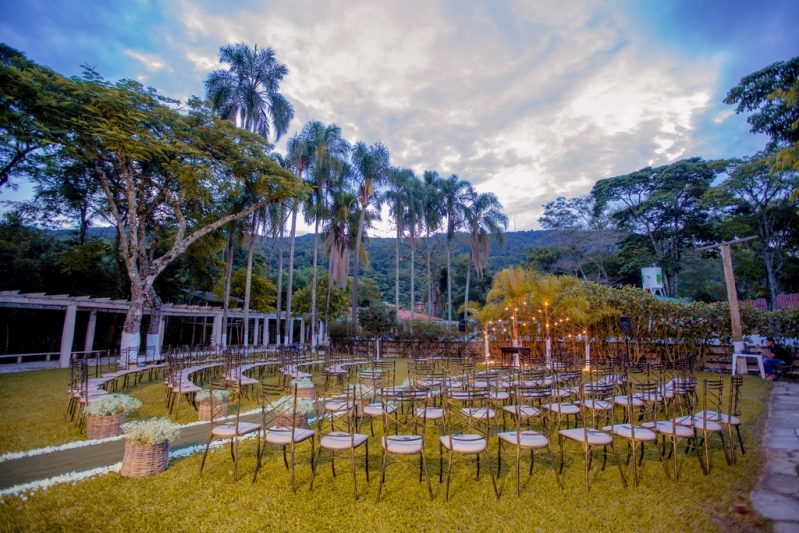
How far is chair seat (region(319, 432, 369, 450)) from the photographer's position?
12.0ft

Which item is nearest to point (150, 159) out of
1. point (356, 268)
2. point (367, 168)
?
point (356, 268)

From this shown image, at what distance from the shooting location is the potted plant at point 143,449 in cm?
397

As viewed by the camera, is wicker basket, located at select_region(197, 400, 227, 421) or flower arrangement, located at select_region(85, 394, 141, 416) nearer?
flower arrangement, located at select_region(85, 394, 141, 416)

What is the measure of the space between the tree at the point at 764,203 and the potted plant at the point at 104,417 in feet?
87.1

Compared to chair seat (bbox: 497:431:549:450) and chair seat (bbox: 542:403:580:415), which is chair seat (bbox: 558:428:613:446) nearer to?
chair seat (bbox: 497:431:549:450)

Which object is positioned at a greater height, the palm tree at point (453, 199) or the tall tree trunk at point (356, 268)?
the palm tree at point (453, 199)

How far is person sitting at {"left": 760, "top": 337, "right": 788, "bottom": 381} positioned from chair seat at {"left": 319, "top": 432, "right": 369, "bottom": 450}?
12.6m

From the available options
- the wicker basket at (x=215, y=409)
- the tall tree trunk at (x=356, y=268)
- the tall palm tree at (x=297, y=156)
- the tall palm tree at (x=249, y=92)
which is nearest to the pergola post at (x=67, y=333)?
the tall palm tree at (x=249, y=92)

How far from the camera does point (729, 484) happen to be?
379cm

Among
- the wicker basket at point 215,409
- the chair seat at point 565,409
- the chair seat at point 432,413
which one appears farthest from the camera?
the wicker basket at point 215,409

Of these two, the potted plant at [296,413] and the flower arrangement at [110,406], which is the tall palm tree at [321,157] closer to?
the flower arrangement at [110,406]

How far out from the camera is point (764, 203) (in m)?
20.9

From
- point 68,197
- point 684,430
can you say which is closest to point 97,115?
point 68,197

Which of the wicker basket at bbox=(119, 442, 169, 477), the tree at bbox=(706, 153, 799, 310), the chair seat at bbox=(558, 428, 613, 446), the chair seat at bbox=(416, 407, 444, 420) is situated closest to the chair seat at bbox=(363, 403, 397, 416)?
the chair seat at bbox=(416, 407, 444, 420)
